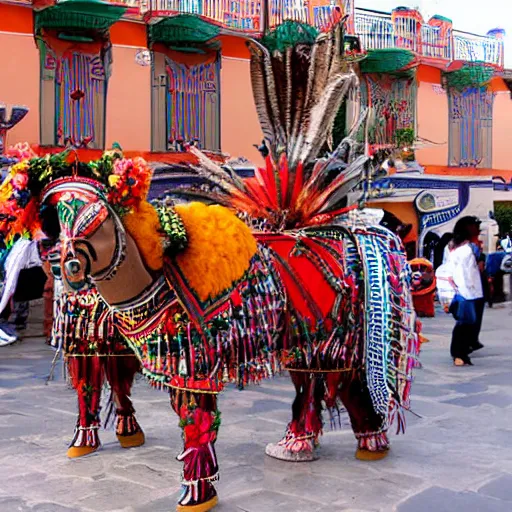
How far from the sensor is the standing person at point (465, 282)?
842cm

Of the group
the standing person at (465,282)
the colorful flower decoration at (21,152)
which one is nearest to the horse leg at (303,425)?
the colorful flower decoration at (21,152)

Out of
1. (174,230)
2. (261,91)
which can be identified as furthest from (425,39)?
(174,230)

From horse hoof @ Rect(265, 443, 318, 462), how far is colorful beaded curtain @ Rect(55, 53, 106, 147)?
981cm

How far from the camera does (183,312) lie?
388 cm

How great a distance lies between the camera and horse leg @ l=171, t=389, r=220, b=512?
3895 millimetres

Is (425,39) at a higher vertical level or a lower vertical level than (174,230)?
higher

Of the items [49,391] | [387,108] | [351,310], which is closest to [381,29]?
[387,108]

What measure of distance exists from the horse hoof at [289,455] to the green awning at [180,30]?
11.0 meters

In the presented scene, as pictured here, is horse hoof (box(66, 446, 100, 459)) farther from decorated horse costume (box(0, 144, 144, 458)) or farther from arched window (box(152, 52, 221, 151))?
arched window (box(152, 52, 221, 151))

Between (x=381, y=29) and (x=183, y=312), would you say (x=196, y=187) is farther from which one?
(x=381, y=29)

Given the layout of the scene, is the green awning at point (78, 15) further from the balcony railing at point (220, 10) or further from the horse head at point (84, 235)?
the horse head at point (84, 235)

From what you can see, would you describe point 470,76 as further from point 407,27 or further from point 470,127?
point 407,27

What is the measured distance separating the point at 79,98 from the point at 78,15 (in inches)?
55.1

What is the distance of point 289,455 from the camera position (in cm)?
485
